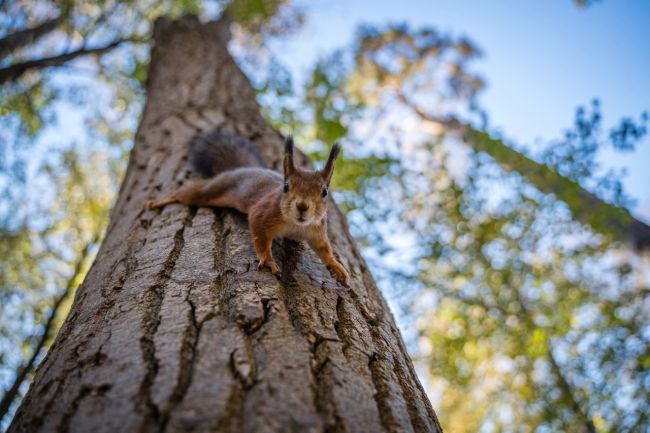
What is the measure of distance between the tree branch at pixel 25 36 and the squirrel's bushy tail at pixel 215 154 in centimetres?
461

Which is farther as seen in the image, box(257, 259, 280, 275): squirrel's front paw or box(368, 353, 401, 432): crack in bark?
box(257, 259, 280, 275): squirrel's front paw

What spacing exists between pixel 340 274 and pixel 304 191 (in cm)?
55

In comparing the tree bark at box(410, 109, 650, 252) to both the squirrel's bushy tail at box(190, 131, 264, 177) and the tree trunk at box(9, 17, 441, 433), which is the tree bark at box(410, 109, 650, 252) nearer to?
the squirrel's bushy tail at box(190, 131, 264, 177)

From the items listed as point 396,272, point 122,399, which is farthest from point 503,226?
point 122,399

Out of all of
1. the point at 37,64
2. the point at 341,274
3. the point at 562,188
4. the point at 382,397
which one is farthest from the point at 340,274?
the point at 37,64

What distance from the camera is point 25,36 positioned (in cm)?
611

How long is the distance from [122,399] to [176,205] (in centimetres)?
158

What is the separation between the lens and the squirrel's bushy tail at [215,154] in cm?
308

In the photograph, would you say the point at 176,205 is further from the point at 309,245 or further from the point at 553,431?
the point at 553,431

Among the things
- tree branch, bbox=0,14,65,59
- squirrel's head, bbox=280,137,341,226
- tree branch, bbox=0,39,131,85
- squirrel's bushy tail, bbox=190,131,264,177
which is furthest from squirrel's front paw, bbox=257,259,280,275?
tree branch, bbox=0,14,65,59

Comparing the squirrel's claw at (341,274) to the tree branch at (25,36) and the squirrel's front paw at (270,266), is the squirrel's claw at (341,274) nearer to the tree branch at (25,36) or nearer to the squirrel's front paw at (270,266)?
the squirrel's front paw at (270,266)

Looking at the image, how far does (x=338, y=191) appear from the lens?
5359 mm

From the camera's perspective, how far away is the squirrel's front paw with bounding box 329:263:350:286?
81.1 inches

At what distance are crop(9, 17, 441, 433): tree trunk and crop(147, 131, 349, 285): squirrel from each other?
0.08 m
